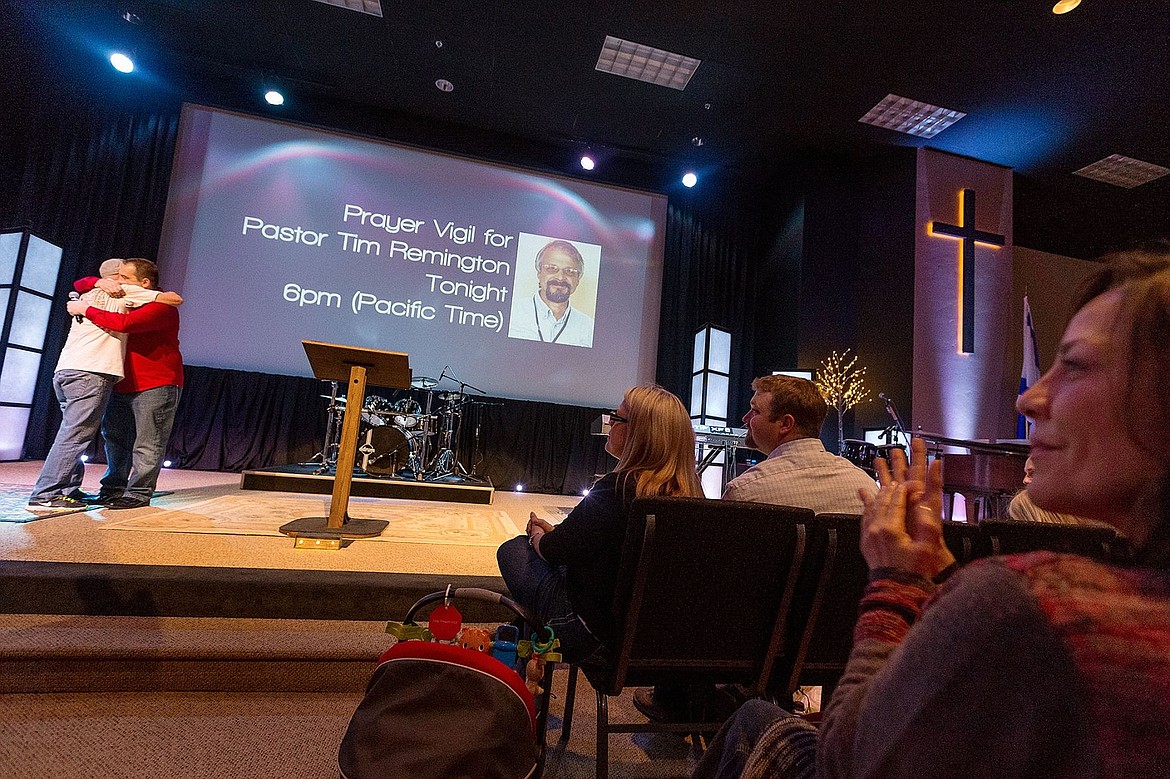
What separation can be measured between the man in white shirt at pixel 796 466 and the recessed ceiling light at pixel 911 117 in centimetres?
562

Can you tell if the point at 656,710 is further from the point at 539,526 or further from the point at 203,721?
the point at 203,721

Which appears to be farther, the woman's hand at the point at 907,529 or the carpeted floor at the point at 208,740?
the carpeted floor at the point at 208,740

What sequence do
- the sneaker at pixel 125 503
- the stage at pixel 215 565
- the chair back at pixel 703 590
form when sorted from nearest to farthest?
the chair back at pixel 703 590 → the stage at pixel 215 565 → the sneaker at pixel 125 503

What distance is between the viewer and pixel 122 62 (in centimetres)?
600

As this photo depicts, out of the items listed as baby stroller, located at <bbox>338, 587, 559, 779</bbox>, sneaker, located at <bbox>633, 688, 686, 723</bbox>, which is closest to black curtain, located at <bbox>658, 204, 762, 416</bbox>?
sneaker, located at <bbox>633, 688, 686, 723</bbox>

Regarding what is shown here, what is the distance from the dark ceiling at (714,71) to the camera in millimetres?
5012

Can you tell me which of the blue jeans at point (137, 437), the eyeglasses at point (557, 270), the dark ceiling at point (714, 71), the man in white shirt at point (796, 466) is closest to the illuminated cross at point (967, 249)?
the dark ceiling at point (714, 71)

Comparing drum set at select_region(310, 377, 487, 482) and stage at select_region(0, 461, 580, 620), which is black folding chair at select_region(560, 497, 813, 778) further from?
drum set at select_region(310, 377, 487, 482)

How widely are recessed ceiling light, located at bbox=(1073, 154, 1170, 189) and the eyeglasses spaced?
21.2 ft

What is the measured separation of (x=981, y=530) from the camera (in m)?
1.54

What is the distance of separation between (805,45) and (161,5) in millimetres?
6568

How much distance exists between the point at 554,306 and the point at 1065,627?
22.6 feet

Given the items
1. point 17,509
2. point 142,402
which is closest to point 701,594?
point 142,402

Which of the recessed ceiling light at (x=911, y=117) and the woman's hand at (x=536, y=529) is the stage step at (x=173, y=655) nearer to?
the woman's hand at (x=536, y=529)
